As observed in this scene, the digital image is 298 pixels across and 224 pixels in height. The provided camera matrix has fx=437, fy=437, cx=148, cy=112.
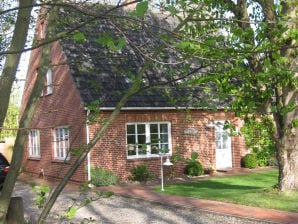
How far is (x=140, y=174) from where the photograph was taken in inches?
688

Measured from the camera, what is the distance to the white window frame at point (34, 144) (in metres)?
22.1

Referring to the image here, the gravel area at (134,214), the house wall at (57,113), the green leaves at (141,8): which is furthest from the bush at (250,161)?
the green leaves at (141,8)

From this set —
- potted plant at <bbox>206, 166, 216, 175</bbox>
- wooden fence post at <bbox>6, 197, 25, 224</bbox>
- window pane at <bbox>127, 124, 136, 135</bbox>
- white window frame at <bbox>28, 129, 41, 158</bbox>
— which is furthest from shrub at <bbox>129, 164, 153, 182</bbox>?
wooden fence post at <bbox>6, 197, 25, 224</bbox>

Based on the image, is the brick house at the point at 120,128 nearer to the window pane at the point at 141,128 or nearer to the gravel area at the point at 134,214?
the window pane at the point at 141,128

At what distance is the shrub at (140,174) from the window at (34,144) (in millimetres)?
6582

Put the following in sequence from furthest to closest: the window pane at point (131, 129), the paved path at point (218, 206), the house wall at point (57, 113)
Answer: the window pane at point (131, 129) < the house wall at point (57, 113) < the paved path at point (218, 206)

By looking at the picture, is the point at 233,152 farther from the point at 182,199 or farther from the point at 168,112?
the point at 182,199

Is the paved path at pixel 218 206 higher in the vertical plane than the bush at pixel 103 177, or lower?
lower

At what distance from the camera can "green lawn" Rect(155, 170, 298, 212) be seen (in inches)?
434

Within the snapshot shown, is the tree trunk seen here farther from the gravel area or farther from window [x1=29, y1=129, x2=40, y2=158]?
window [x1=29, y1=129, x2=40, y2=158]

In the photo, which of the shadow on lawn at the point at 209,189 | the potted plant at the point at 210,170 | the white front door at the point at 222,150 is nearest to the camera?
the shadow on lawn at the point at 209,189

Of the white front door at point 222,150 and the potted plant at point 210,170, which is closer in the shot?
the potted plant at point 210,170

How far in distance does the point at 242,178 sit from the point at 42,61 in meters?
14.6

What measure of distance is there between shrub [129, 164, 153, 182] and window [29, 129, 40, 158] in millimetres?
6582
